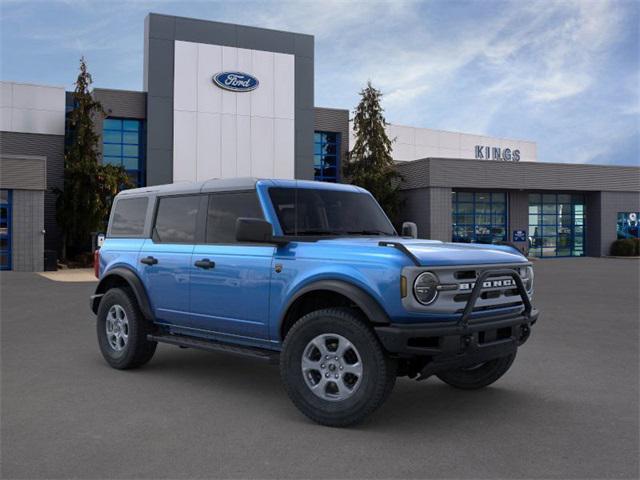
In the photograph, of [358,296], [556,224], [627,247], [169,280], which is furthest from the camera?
[556,224]

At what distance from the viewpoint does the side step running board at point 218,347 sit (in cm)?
555

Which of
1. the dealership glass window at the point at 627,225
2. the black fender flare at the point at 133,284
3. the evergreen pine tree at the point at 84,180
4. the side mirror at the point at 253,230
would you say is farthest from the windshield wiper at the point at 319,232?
the dealership glass window at the point at 627,225

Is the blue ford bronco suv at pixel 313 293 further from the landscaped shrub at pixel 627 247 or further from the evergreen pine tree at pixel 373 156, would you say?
the landscaped shrub at pixel 627 247

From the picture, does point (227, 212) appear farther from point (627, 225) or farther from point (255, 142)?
point (627, 225)

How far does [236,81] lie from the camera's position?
33.2 m

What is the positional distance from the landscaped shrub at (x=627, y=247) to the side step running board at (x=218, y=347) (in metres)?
35.3

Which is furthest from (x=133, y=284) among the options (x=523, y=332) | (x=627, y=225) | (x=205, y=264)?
(x=627, y=225)

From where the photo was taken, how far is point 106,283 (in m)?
7.55

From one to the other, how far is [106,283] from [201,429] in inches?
129

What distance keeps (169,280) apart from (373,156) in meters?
28.7

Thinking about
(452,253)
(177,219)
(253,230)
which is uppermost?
(177,219)

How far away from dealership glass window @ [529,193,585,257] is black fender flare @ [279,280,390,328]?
112 feet

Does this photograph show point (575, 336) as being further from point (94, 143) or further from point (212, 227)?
point (94, 143)

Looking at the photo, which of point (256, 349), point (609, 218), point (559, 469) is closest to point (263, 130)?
point (609, 218)
